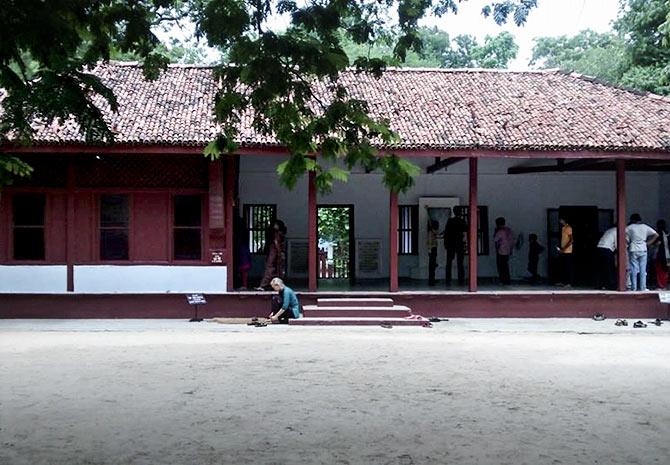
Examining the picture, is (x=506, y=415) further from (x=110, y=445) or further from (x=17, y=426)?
(x=17, y=426)

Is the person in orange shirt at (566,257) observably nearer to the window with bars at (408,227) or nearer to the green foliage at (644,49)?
the window with bars at (408,227)

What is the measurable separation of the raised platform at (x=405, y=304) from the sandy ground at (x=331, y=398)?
1.43 m

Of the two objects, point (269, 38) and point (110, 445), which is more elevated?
point (269, 38)

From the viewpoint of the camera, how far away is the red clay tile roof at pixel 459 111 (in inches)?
571

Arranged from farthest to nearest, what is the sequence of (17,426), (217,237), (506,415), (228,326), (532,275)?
(532,275) → (217,237) → (228,326) → (506,415) → (17,426)

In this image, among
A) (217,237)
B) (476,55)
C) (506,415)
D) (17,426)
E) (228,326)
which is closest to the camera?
(17,426)

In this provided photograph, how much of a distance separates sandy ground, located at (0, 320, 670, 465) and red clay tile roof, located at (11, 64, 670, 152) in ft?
11.3

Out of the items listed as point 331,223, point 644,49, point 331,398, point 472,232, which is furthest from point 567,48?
point 331,398

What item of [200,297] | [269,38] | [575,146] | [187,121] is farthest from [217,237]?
[269,38]

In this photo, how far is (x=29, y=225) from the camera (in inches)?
589

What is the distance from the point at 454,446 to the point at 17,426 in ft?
11.6

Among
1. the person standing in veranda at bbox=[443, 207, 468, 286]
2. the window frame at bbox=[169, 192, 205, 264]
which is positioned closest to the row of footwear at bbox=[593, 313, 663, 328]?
the person standing in veranda at bbox=[443, 207, 468, 286]

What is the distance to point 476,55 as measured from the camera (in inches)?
1671

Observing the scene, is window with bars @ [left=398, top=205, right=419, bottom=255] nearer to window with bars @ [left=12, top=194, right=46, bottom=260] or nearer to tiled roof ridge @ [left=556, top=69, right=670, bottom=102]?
tiled roof ridge @ [left=556, top=69, right=670, bottom=102]
